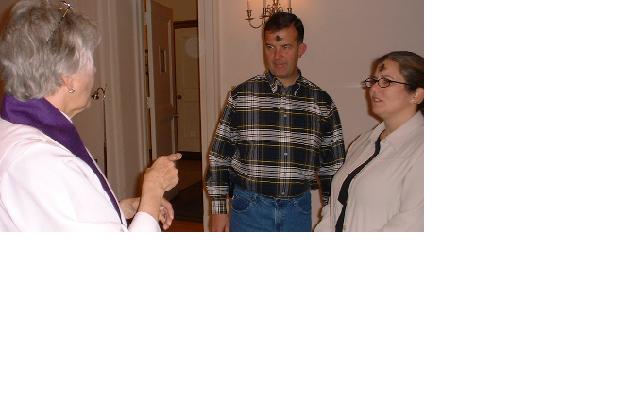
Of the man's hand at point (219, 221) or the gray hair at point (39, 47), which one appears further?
the man's hand at point (219, 221)

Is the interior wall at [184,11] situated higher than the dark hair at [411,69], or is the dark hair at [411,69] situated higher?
the interior wall at [184,11]

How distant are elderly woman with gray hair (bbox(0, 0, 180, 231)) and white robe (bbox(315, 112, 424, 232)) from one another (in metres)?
0.62

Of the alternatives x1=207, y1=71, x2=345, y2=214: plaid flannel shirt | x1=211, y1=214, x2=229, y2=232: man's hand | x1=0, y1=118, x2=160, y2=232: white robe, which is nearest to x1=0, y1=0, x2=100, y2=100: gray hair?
x1=0, y1=118, x2=160, y2=232: white robe

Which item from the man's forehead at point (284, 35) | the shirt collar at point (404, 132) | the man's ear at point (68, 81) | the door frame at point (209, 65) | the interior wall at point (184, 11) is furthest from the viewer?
the interior wall at point (184, 11)

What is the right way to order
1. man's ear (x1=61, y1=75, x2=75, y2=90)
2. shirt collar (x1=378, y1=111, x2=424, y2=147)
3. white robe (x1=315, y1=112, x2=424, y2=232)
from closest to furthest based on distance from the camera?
man's ear (x1=61, y1=75, x2=75, y2=90) < white robe (x1=315, y1=112, x2=424, y2=232) < shirt collar (x1=378, y1=111, x2=424, y2=147)

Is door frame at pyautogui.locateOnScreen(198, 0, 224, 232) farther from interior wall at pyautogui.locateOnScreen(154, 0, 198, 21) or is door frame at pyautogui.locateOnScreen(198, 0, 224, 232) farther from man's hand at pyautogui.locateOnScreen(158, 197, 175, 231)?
interior wall at pyautogui.locateOnScreen(154, 0, 198, 21)

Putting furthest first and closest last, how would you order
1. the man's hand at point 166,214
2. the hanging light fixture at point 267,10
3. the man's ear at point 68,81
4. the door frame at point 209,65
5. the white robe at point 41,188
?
the door frame at point 209,65, the hanging light fixture at point 267,10, the man's hand at point 166,214, the man's ear at point 68,81, the white robe at point 41,188

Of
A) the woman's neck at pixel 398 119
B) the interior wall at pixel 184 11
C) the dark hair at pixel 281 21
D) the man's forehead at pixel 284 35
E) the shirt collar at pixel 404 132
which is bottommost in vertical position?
the shirt collar at pixel 404 132

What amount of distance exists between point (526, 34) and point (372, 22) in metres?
2.21

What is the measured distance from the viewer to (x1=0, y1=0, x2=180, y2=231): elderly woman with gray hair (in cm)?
90

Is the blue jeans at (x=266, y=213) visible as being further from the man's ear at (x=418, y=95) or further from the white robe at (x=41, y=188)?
the white robe at (x=41, y=188)

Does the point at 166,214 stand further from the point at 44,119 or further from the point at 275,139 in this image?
the point at 275,139

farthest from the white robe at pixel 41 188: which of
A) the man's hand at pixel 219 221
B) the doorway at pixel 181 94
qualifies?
the doorway at pixel 181 94

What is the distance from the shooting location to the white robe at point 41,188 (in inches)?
35.3
